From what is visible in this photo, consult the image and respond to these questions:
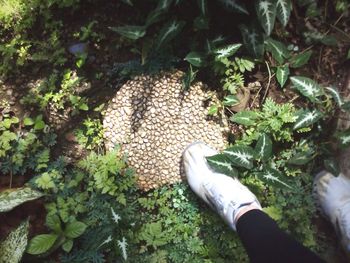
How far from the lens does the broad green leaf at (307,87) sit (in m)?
2.56

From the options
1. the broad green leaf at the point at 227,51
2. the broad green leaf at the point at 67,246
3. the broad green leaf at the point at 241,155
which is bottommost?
the broad green leaf at the point at 67,246

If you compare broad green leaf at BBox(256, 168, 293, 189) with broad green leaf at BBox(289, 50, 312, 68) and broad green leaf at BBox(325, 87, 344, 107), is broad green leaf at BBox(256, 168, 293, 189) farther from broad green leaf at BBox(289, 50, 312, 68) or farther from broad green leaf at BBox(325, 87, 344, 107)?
broad green leaf at BBox(289, 50, 312, 68)

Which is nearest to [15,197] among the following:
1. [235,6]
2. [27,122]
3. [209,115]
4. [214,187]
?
[27,122]

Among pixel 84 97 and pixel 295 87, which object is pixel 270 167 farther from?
pixel 84 97

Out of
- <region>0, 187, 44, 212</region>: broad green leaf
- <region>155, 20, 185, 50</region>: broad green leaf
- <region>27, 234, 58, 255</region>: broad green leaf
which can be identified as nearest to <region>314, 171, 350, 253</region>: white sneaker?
<region>155, 20, 185, 50</region>: broad green leaf

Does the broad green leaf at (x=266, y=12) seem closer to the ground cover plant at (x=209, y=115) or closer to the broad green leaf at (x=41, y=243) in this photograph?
the ground cover plant at (x=209, y=115)

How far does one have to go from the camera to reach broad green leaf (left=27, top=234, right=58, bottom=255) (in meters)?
2.52

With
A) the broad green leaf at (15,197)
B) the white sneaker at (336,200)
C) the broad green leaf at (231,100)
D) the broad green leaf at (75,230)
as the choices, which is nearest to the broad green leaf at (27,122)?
the broad green leaf at (15,197)

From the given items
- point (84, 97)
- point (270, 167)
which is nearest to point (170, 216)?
point (270, 167)

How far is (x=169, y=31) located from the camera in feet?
8.40

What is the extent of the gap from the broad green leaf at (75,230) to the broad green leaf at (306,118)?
151 centimetres

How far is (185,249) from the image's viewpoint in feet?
8.50

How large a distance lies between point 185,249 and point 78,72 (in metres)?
1.49

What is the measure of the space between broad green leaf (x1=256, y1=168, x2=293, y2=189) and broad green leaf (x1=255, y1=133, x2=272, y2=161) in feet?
0.30
